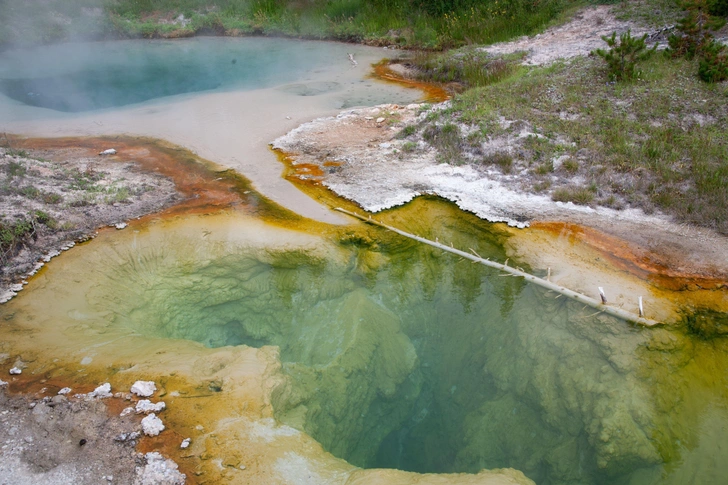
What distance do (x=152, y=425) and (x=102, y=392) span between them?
498mm

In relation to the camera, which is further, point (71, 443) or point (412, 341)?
point (412, 341)

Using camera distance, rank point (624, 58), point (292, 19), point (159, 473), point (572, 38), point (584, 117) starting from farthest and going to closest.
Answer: point (292, 19), point (572, 38), point (624, 58), point (584, 117), point (159, 473)

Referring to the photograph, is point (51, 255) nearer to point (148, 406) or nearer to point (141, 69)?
point (148, 406)

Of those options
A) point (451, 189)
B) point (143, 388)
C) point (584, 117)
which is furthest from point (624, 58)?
point (143, 388)

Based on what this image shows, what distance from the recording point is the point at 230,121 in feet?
25.4

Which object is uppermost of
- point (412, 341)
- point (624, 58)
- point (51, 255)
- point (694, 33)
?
point (694, 33)

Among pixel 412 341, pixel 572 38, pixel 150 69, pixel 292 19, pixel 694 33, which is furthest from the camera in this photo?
pixel 292 19

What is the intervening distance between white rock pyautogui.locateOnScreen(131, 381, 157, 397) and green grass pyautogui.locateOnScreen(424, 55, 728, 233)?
4.13 meters

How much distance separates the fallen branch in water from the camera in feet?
12.2

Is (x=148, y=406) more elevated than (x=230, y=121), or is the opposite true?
(x=230, y=121)

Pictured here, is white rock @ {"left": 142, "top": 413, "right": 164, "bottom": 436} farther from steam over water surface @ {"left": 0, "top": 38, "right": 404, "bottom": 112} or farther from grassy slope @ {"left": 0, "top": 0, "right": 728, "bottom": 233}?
steam over water surface @ {"left": 0, "top": 38, "right": 404, "bottom": 112}

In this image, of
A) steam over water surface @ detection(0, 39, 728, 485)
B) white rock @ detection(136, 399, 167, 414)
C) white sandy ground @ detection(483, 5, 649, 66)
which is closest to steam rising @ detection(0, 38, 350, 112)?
white sandy ground @ detection(483, 5, 649, 66)

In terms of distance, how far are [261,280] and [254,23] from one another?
12026 mm

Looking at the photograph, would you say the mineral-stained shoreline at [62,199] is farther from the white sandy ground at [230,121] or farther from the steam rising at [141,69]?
the steam rising at [141,69]
